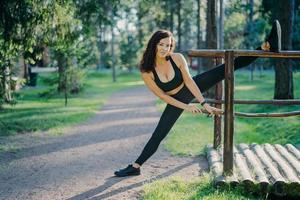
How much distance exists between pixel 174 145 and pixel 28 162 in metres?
3.24

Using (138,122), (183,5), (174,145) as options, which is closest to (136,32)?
(183,5)

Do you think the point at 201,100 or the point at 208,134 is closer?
the point at 201,100

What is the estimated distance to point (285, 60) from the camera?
53.1 ft

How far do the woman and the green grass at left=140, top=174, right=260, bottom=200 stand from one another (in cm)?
80

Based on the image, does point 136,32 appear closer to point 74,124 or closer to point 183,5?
point 183,5

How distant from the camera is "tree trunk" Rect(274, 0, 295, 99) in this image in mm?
16125

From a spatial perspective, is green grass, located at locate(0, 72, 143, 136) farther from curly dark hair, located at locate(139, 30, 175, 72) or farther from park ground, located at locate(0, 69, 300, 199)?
curly dark hair, located at locate(139, 30, 175, 72)

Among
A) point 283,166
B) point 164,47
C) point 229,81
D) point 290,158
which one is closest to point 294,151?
point 290,158

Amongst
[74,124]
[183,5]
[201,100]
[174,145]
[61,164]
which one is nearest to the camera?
[201,100]

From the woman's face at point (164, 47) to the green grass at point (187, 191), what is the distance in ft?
6.23

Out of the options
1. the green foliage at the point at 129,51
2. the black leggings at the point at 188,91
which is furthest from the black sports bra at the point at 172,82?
the green foliage at the point at 129,51

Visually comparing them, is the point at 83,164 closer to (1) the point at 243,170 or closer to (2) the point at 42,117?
(1) the point at 243,170

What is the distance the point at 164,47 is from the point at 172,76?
0.46m

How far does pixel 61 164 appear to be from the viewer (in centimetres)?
796
